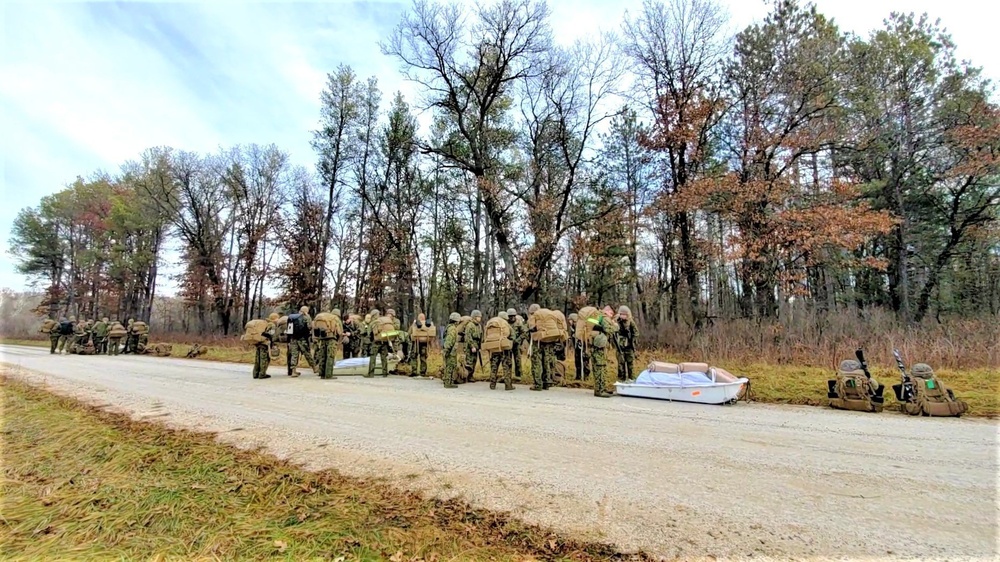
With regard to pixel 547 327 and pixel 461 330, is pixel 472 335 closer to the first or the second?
pixel 461 330

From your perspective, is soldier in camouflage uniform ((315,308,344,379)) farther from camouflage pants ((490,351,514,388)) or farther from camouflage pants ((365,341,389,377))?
camouflage pants ((490,351,514,388))

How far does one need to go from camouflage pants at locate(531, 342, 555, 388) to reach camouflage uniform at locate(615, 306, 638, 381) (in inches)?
68.6

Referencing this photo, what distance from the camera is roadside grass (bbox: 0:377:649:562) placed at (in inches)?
109

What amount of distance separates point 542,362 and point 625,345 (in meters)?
2.25

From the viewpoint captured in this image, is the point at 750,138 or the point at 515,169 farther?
the point at 515,169

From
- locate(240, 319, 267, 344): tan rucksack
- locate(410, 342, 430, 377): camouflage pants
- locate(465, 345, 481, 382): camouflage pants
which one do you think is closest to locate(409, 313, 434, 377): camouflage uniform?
locate(410, 342, 430, 377): camouflage pants

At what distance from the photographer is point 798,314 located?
1630cm

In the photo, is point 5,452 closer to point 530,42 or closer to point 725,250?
point 725,250

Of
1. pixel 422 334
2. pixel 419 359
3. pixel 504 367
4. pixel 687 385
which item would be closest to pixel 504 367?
pixel 504 367

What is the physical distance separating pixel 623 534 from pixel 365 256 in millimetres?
31231

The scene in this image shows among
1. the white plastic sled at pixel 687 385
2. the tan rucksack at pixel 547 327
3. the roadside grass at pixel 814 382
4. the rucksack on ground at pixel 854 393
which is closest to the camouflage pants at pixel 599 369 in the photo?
the white plastic sled at pixel 687 385

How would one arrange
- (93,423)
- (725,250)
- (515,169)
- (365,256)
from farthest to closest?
(365,256) < (515,169) < (725,250) < (93,423)

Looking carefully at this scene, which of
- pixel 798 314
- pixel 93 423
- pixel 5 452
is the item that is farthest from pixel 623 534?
pixel 798 314

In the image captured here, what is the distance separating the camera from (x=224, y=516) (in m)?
3.24
